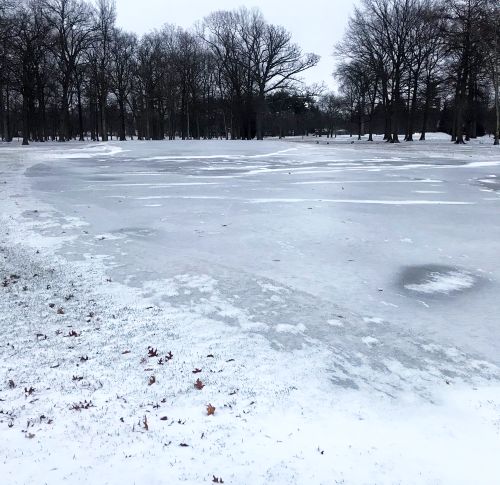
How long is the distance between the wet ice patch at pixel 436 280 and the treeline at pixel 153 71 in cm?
4612

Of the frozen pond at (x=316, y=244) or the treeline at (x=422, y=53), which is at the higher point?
the treeline at (x=422, y=53)

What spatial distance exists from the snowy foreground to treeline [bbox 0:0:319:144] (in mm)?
43853

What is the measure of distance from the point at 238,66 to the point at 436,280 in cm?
5802

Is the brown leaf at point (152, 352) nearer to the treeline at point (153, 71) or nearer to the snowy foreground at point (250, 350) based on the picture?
the snowy foreground at point (250, 350)

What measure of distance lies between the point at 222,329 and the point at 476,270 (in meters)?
3.77

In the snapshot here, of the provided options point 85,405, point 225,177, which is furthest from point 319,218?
point 225,177

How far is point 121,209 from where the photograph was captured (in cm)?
1084

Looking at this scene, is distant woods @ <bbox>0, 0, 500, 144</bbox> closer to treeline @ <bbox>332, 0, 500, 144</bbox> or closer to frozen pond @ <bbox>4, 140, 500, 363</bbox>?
treeline @ <bbox>332, 0, 500, 144</bbox>

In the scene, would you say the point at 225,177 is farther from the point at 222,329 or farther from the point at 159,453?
the point at 159,453

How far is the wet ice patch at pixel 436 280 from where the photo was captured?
5.98 m

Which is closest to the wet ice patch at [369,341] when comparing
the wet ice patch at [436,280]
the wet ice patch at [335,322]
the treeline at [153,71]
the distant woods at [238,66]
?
the wet ice patch at [335,322]

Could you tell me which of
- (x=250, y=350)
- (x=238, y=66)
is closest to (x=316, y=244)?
(x=250, y=350)

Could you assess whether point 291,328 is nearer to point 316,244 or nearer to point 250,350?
point 250,350

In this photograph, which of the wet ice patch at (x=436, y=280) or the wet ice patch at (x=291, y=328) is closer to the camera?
the wet ice patch at (x=291, y=328)
